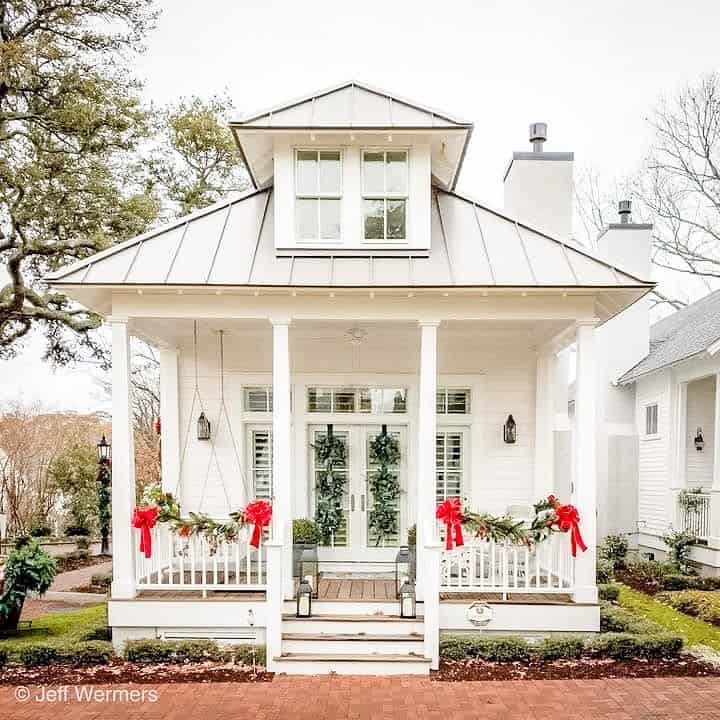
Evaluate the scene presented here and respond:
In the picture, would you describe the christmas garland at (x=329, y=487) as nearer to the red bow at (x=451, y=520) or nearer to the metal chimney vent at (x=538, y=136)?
the red bow at (x=451, y=520)

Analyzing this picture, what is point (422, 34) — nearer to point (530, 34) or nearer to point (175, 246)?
point (530, 34)

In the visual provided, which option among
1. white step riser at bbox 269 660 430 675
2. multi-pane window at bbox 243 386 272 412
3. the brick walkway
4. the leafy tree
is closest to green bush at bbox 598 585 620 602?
the brick walkway

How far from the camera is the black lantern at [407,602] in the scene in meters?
7.70

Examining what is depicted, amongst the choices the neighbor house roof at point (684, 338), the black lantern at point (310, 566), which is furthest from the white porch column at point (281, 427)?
the neighbor house roof at point (684, 338)

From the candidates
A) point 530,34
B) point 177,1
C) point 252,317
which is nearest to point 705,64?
point 530,34

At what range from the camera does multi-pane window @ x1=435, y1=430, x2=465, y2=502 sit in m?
10.1

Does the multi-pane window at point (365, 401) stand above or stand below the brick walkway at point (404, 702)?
above

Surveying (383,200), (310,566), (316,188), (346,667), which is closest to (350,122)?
(316,188)

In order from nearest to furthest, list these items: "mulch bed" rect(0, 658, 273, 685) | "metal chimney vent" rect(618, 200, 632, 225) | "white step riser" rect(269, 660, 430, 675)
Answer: "mulch bed" rect(0, 658, 273, 685), "white step riser" rect(269, 660, 430, 675), "metal chimney vent" rect(618, 200, 632, 225)

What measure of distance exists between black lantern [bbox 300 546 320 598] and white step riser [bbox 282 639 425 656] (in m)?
0.77

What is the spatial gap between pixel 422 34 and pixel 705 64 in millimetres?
8487

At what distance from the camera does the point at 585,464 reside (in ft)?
25.5

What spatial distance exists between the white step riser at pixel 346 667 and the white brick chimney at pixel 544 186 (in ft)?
26.8

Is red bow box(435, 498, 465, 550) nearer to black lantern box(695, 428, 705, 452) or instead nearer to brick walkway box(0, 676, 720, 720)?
brick walkway box(0, 676, 720, 720)
